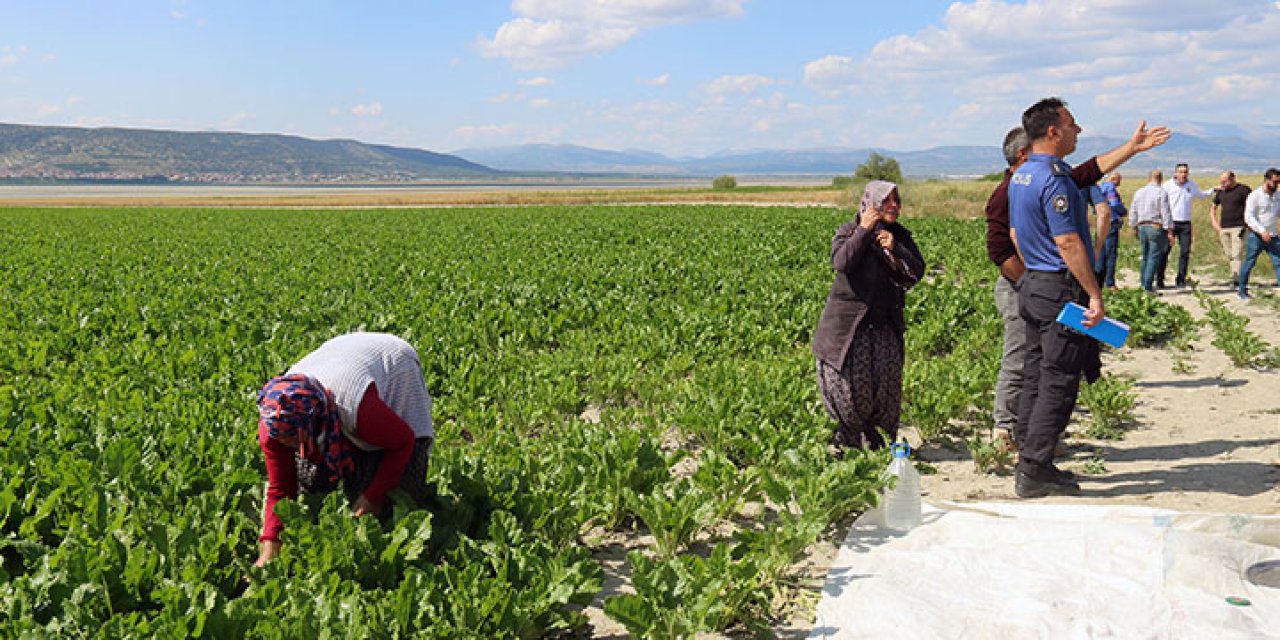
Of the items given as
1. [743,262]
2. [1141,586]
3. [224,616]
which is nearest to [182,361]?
[224,616]

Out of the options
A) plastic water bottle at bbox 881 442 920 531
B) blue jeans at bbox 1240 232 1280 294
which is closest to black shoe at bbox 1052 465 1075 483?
plastic water bottle at bbox 881 442 920 531

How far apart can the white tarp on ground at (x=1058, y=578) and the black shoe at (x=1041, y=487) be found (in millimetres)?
570

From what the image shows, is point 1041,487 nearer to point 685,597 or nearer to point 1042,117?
point 1042,117

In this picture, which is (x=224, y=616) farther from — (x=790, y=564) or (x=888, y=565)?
(x=888, y=565)

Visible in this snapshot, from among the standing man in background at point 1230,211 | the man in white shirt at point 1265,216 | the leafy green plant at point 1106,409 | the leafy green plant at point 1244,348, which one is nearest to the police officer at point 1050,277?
the leafy green plant at point 1106,409

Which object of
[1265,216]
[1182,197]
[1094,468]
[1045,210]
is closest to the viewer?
[1045,210]

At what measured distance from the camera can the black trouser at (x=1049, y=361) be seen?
519 centimetres

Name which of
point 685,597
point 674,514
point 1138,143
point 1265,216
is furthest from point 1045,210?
point 1265,216

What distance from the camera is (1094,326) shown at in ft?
16.4

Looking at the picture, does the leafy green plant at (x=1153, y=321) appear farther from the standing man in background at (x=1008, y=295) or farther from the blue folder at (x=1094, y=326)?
the blue folder at (x=1094, y=326)

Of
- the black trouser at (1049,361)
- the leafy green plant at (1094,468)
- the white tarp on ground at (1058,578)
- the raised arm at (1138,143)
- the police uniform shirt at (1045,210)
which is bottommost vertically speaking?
the leafy green plant at (1094,468)

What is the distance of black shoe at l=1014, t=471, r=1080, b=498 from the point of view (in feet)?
17.6

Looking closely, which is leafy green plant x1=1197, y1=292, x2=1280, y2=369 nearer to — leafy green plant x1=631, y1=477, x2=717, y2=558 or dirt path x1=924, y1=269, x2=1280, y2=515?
dirt path x1=924, y1=269, x2=1280, y2=515

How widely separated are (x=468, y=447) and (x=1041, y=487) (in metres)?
3.86
